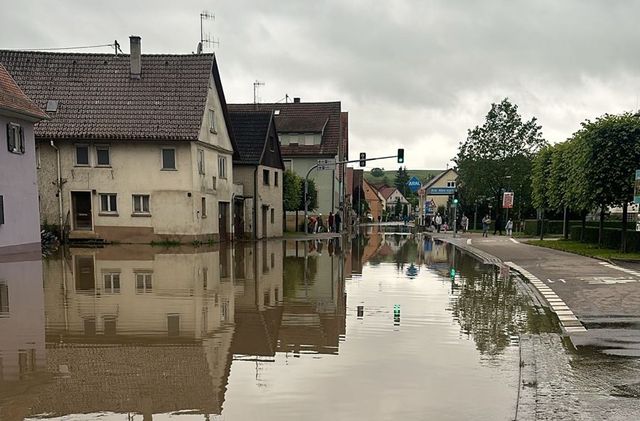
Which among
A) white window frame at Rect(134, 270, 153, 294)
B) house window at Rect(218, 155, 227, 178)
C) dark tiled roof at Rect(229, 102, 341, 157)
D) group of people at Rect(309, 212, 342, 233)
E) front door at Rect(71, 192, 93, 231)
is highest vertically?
dark tiled roof at Rect(229, 102, 341, 157)

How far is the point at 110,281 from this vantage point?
14.2 m

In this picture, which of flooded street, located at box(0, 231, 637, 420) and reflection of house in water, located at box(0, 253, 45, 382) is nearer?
flooded street, located at box(0, 231, 637, 420)

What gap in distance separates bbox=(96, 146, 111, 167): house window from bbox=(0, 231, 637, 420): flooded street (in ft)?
45.0

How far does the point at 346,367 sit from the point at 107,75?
89.5ft

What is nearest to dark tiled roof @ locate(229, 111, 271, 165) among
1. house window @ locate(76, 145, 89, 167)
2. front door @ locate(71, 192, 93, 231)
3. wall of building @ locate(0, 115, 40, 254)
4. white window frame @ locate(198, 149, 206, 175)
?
white window frame @ locate(198, 149, 206, 175)

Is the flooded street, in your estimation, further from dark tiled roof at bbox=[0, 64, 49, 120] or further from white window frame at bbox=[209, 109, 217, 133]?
white window frame at bbox=[209, 109, 217, 133]

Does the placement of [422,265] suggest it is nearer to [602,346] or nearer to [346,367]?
[602,346]

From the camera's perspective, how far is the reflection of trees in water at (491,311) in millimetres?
8458

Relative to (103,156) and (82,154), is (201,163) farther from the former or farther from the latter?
(82,154)

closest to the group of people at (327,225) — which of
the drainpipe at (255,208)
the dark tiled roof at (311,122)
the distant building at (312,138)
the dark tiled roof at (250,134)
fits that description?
Answer: the distant building at (312,138)

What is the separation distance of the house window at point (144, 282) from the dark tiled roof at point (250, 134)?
20.1 m

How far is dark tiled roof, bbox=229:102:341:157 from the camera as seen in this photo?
52.1 meters

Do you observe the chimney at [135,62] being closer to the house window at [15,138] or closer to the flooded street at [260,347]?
the house window at [15,138]

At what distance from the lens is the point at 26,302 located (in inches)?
433
